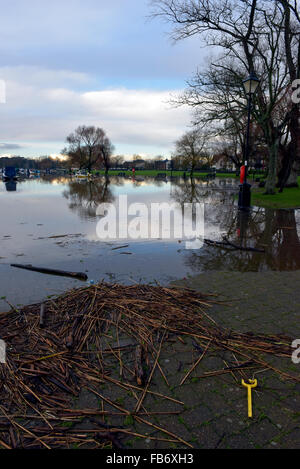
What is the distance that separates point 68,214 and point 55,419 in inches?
491

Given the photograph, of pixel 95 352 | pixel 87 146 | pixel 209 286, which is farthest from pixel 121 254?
pixel 87 146

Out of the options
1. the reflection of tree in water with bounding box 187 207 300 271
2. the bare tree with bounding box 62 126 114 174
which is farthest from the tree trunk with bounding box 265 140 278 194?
the bare tree with bounding box 62 126 114 174

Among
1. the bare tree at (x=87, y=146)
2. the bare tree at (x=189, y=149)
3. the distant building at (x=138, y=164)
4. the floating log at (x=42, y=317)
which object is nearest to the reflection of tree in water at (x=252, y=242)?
the floating log at (x=42, y=317)

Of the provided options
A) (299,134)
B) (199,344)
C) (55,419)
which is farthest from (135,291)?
(299,134)

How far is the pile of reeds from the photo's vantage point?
2.24 metres

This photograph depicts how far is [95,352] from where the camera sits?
10.3 ft

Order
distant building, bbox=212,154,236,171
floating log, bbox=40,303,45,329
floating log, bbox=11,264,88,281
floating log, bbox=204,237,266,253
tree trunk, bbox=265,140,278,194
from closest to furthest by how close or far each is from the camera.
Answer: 1. floating log, bbox=40,303,45,329
2. floating log, bbox=11,264,88,281
3. floating log, bbox=204,237,266,253
4. tree trunk, bbox=265,140,278,194
5. distant building, bbox=212,154,236,171

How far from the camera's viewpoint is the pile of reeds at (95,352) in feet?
7.36

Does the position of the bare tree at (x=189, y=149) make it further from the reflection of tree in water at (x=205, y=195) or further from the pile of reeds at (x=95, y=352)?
the pile of reeds at (x=95, y=352)

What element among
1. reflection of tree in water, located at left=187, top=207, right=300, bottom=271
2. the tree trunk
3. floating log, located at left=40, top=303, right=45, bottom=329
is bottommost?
floating log, located at left=40, top=303, right=45, bottom=329

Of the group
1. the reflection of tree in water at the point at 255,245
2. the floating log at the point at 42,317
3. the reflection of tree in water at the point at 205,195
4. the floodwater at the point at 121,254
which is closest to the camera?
the floating log at the point at 42,317

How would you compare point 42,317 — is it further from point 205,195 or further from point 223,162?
point 223,162

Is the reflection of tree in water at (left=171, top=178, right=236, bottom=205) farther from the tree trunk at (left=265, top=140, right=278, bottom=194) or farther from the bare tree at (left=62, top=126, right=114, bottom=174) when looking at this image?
the bare tree at (left=62, top=126, right=114, bottom=174)
